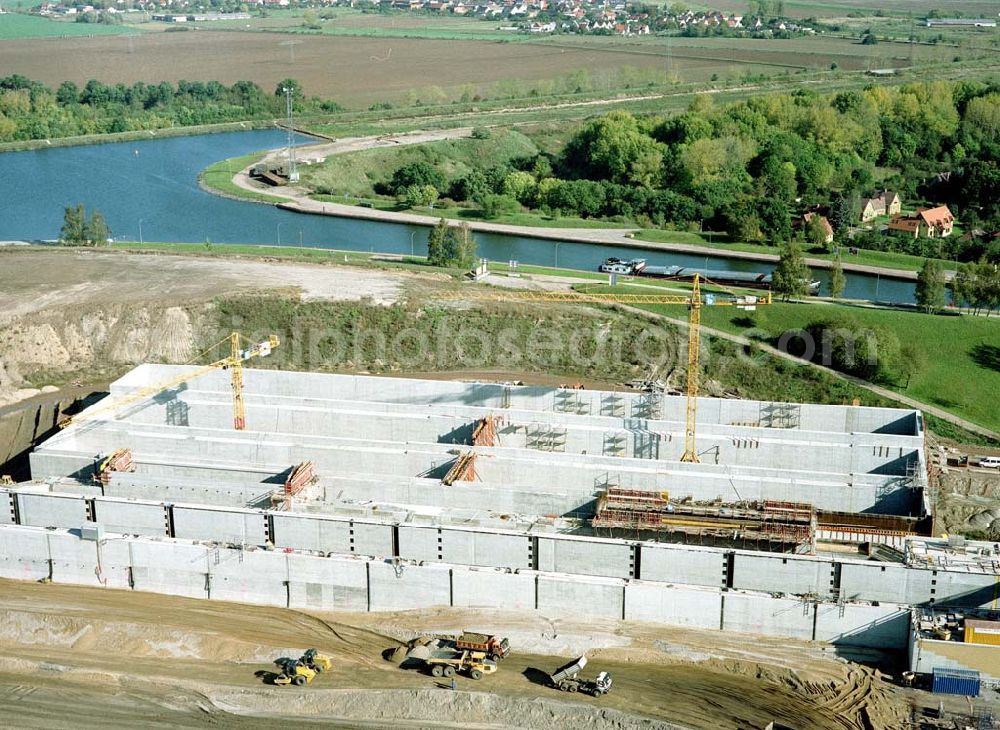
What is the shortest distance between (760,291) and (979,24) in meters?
93.3

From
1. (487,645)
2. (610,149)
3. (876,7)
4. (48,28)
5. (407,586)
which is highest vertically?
(876,7)

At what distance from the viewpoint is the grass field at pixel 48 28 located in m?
143

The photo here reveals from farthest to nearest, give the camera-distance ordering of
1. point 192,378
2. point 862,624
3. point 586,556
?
point 192,378, point 586,556, point 862,624

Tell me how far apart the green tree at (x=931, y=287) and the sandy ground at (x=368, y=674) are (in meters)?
28.6

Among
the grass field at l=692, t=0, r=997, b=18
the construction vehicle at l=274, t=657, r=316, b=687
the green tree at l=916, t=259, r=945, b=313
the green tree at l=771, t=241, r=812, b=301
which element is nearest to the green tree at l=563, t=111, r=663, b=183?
the green tree at l=771, t=241, r=812, b=301

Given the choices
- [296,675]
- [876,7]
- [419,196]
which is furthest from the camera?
[876,7]

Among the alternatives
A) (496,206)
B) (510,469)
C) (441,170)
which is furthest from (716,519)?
(441,170)

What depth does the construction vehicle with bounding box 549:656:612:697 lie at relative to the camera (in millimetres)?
29062

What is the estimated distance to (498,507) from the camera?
37.4 metres

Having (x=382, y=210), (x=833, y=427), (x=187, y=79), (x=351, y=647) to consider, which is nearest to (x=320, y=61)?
(x=187, y=79)

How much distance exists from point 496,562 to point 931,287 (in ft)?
100

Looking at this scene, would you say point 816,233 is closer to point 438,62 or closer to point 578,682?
point 578,682

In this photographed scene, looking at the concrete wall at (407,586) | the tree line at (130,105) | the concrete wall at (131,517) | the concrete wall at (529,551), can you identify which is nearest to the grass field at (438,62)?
the tree line at (130,105)

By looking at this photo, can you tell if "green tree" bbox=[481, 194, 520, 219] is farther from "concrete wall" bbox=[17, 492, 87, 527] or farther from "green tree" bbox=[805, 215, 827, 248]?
"concrete wall" bbox=[17, 492, 87, 527]
